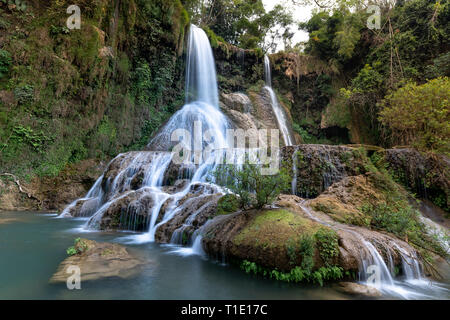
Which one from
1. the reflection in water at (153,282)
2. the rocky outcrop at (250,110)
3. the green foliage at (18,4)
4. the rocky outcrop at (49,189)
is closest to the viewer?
the reflection in water at (153,282)

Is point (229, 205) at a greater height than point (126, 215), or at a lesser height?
greater

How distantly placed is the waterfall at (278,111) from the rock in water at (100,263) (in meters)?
14.8

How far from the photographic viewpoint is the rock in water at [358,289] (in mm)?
3186

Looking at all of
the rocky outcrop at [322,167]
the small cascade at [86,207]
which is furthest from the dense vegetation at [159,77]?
the rocky outcrop at [322,167]

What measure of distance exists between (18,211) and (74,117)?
4.62 m

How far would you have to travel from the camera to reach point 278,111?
1970 centimetres

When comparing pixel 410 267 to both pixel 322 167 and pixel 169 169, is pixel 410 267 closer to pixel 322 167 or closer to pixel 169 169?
pixel 322 167

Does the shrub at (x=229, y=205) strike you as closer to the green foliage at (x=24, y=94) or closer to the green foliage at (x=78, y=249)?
the green foliage at (x=78, y=249)

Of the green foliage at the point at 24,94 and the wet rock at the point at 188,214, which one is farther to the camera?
the green foliage at the point at 24,94

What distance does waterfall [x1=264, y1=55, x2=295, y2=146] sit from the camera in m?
18.3

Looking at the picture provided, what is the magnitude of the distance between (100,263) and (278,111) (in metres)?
17.8

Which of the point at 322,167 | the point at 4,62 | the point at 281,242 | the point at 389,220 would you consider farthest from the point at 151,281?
the point at 4,62

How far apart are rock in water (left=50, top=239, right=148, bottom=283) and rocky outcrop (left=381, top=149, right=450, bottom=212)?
8877mm

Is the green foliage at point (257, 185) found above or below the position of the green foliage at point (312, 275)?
above
